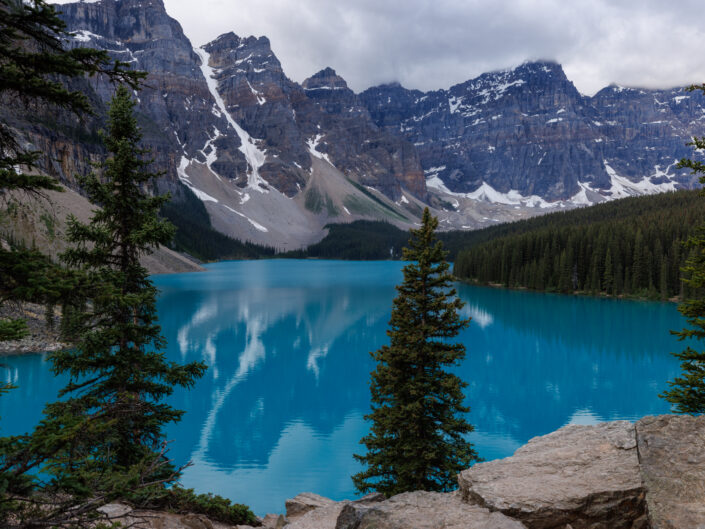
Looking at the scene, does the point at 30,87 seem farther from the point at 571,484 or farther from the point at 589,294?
the point at 589,294

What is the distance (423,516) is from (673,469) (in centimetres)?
397

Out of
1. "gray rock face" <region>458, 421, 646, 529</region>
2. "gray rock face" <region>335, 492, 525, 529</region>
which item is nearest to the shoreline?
"gray rock face" <region>458, 421, 646, 529</region>

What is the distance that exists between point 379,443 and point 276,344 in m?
34.5

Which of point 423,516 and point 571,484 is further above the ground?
point 571,484

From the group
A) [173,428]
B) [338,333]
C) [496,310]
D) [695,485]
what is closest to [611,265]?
[496,310]

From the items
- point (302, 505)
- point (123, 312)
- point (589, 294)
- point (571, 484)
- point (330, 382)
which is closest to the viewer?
point (571, 484)

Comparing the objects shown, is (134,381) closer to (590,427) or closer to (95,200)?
(95,200)

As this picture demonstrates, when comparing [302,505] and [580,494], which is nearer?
[580,494]

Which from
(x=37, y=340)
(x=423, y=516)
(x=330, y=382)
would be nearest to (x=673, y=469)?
(x=423, y=516)

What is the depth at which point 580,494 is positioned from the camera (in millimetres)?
7086

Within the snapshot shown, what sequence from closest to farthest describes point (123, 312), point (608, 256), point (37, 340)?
point (123, 312) < point (37, 340) < point (608, 256)

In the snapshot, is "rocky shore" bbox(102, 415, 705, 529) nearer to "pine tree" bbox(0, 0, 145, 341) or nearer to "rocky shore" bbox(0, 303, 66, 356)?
"pine tree" bbox(0, 0, 145, 341)

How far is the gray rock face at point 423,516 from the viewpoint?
22.1 feet

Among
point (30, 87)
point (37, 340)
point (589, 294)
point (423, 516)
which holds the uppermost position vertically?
point (30, 87)
